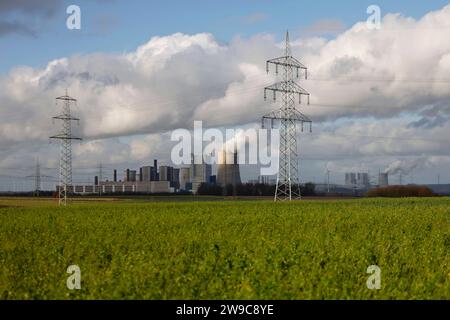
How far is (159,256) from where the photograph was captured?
19.5 m

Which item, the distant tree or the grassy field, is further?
the distant tree

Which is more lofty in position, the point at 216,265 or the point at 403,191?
the point at 216,265

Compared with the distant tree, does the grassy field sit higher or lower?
higher

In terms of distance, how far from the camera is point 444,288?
14.3 meters

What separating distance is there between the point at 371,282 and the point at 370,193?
5476 inches

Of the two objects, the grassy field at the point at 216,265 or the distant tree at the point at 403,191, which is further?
the distant tree at the point at 403,191

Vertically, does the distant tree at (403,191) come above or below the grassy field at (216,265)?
below

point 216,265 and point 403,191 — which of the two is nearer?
point 216,265
